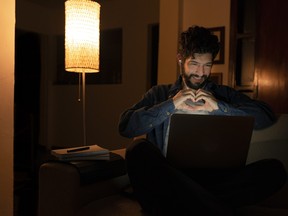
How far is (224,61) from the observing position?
9.89ft

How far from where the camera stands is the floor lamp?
193 centimetres

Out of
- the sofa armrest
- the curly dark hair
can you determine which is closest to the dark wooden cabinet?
the curly dark hair

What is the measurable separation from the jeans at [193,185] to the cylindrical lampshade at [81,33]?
90 centimetres

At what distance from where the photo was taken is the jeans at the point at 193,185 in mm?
1064

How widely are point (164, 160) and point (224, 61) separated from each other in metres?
2.07

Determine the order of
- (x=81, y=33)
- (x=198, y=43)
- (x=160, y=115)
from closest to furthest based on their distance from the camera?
1. (x=160, y=115)
2. (x=198, y=43)
3. (x=81, y=33)

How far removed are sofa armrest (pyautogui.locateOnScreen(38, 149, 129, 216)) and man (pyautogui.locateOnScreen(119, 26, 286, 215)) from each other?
0.22 meters

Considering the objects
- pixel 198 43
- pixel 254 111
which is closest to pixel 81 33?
pixel 198 43

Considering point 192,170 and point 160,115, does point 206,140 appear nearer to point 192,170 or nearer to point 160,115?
point 192,170

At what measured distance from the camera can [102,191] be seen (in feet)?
4.65

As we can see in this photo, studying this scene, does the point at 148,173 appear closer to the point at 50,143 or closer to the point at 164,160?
the point at 164,160

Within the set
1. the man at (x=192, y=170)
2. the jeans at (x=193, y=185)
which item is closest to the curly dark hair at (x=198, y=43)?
the man at (x=192, y=170)

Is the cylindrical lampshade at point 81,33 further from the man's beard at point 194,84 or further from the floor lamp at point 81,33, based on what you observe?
the man's beard at point 194,84

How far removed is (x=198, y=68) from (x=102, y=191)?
67cm
